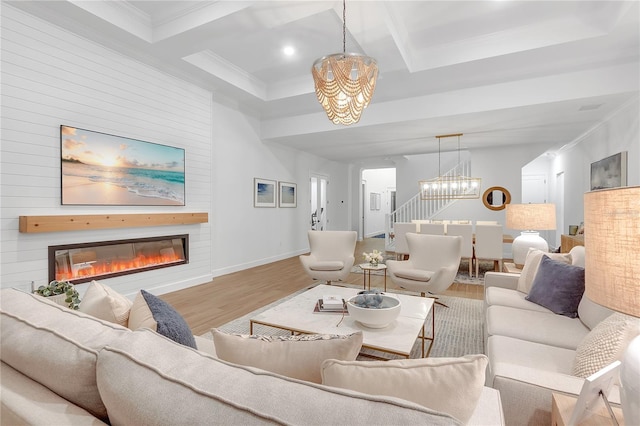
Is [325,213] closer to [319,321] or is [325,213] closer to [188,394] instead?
[319,321]

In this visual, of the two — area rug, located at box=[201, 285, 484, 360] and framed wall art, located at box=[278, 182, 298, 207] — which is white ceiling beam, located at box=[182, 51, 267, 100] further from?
area rug, located at box=[201, 285, 484, 360]

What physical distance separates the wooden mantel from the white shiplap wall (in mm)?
123

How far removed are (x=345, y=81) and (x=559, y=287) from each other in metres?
2.11

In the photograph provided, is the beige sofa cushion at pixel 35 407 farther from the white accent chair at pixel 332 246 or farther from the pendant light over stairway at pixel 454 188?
the pendant light over stairway at pixel 454 188

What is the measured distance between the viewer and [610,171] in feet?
15.8

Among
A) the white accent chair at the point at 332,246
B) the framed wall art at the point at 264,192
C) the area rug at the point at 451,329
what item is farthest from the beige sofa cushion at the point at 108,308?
the framed wall art at the point at 264,192

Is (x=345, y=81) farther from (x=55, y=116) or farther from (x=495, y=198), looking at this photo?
(x=495, y=198)

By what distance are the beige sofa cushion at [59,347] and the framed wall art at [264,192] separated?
5122 millimetres

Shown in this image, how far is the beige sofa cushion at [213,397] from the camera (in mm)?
542

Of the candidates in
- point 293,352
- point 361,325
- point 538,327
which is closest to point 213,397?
point 293,352

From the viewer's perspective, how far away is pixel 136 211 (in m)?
3.88

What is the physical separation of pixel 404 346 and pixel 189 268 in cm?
364

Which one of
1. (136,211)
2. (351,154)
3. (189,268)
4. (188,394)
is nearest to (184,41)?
(136,211)

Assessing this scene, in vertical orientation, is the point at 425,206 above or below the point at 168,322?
above
